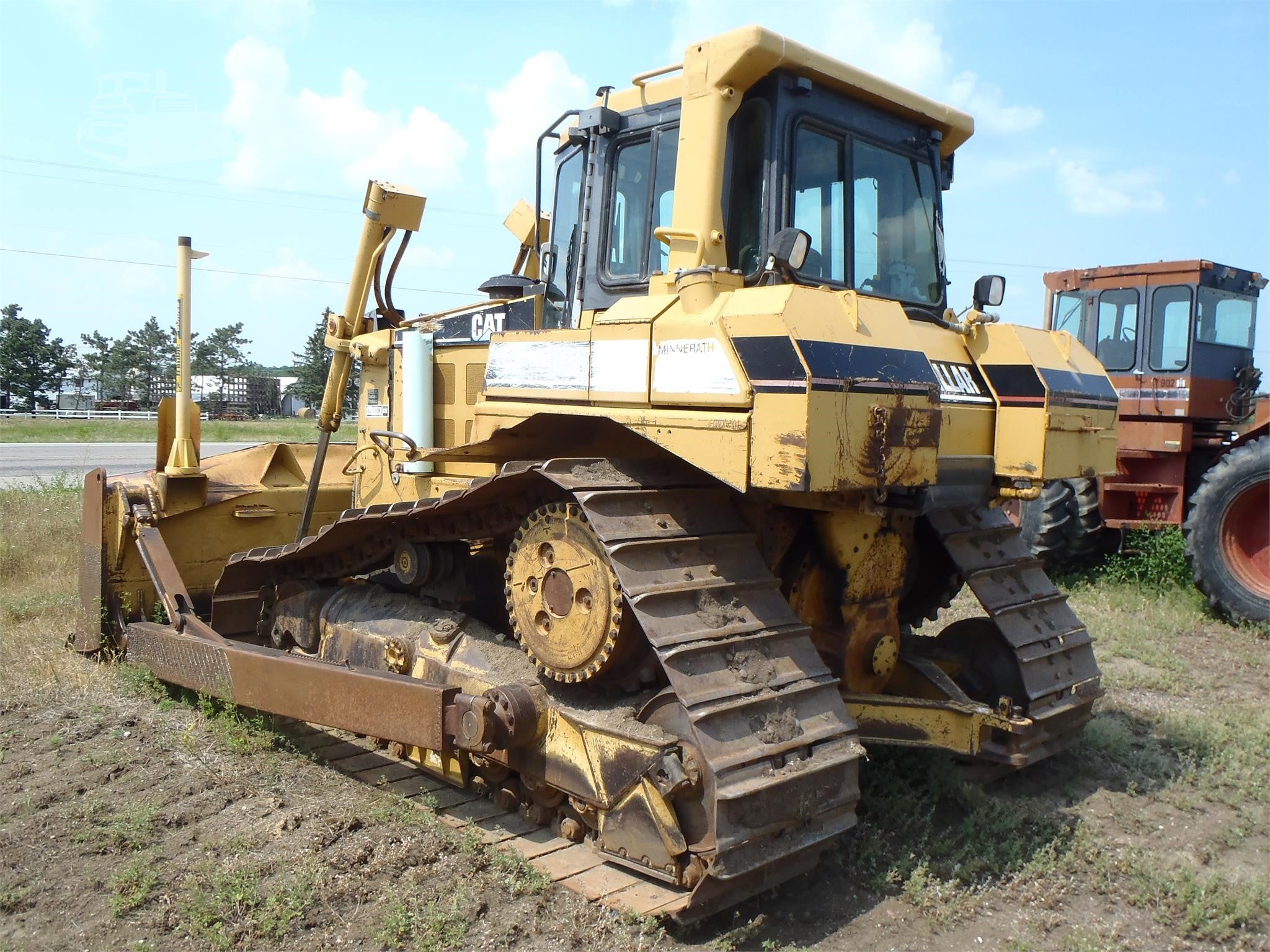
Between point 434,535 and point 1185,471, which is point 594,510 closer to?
point 434,535

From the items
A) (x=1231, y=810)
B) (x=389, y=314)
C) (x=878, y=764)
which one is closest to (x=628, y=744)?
(x=878, y=764)

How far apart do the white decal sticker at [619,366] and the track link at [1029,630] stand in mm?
1730

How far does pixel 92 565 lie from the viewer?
601 centimetres

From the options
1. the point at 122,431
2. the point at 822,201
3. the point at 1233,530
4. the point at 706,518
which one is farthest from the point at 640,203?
the point at 122,431

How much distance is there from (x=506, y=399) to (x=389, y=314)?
7.64 ft

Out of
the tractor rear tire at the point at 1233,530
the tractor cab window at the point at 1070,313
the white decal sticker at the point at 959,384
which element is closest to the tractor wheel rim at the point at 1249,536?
the tractor rear tire at the point at 1233,530

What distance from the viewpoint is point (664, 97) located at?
14.2ft

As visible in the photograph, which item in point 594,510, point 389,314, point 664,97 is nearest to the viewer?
point 594,510

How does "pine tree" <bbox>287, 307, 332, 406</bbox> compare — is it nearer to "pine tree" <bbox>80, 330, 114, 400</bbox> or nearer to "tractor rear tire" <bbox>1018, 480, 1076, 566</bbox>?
"pine tree" <bbox>80, 330, 114, 400</bbox>

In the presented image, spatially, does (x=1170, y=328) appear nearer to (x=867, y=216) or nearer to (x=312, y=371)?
(x=867, y=216)

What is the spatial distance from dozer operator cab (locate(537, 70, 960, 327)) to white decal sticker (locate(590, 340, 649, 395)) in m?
0.39

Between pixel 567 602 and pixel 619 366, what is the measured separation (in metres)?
0.92

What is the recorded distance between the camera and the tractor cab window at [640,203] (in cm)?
432

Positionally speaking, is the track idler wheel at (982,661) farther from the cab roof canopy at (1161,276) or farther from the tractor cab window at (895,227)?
the cab roof canopy at (1161,276)
